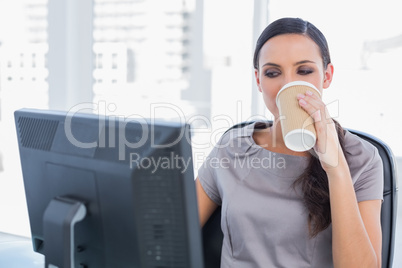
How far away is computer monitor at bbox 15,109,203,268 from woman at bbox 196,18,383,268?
0.49 m

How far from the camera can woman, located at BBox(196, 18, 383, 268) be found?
103 centimetres

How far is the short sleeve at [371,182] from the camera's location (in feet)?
3.54

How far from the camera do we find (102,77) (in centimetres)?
263

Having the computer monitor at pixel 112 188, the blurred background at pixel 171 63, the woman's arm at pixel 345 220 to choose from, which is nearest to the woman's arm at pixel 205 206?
the woman's arm at pixel 345 220

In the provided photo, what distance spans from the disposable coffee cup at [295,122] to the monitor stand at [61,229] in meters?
0.44

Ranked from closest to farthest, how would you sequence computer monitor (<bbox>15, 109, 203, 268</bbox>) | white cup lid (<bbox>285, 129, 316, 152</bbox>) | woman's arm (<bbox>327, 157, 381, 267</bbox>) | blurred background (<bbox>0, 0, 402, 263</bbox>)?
computer monitor (<bbox>15, 109, 203, 268</bbox>)
white cup lid (<bbox>285, 129, 316, 152</bbox>)
woman's arm (<bbox>327, 157, 381, 267</bbox>)
blurred background (<bbox>0, 0, 402, 263</bbox>)

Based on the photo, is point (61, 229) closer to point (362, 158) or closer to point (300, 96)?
point (300, 96)

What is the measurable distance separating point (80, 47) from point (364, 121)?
5.06 ft

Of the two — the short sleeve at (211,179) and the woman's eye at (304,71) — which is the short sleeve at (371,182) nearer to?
the woman's eye at (304,71)

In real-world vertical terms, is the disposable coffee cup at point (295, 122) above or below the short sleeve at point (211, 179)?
Answer: above

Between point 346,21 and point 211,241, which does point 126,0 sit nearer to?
point 346,21

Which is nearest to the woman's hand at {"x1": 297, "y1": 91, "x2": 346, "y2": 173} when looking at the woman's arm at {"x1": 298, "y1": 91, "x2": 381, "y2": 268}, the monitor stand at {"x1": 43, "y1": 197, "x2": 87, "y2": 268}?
the woman's arm at {"x1": 298, "y1": 91, "x2": 381, "y2": 268}

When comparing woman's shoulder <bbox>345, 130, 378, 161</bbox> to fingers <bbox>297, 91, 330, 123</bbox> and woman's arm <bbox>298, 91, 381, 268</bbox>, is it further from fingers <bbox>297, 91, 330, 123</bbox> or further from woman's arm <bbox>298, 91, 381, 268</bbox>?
fingers <bbox>297, 91, 330, 123</bbox>

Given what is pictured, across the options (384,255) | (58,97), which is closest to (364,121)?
(384,255)
